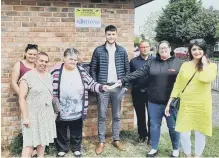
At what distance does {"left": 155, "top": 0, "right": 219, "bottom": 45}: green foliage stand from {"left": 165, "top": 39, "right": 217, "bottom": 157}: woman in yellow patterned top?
3018 cm

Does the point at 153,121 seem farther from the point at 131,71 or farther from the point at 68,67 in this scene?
the point at 68,67

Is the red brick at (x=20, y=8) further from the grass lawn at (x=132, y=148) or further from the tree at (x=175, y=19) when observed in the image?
the tree at (x=175, y=19)

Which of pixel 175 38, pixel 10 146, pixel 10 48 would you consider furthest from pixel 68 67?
pixel 175 38

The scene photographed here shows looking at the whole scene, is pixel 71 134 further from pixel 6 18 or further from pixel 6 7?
pixel 6 7

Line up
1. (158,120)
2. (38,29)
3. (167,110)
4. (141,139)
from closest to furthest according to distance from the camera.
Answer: (167,110)
(158,120)
(38,29)
(141,139)

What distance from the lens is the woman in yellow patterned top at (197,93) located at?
4.14 m

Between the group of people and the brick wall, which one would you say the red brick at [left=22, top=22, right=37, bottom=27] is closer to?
the brick wall

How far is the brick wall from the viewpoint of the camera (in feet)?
16.8

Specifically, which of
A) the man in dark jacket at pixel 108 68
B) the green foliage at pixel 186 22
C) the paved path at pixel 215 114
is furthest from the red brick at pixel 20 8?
the green foliage at pixel 186 22

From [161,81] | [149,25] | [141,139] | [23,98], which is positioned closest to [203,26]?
[149,25]

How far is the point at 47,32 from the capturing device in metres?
5.31

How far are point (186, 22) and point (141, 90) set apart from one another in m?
31.0

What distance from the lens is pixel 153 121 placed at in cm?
480

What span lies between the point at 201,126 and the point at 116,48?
5.66ft
